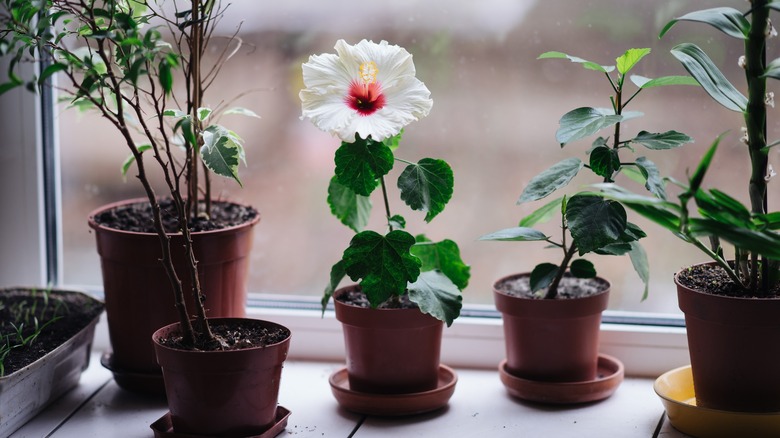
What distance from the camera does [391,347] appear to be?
4.34 feet

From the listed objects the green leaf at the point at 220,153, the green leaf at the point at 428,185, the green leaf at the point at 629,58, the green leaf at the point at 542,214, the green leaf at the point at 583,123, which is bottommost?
the green leaf at the point at 542,214

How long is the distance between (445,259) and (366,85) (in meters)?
0.32

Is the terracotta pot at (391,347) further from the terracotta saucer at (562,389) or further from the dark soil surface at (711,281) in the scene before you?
the dark soil surface at (711,281)

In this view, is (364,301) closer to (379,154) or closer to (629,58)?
(379,154)

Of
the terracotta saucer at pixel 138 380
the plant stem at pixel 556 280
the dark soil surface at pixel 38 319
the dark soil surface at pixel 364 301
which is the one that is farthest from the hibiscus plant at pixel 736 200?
the dark soil surface at pixel 38 319

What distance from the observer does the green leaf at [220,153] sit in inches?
46.6

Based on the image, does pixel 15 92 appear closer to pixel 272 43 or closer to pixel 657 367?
pixel 272 43

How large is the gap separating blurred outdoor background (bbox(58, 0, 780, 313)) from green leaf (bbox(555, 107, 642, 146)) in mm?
324

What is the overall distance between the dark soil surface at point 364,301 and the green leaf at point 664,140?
1.39 ft

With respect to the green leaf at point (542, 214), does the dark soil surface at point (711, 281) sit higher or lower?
lower

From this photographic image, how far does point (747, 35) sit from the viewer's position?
1123mm

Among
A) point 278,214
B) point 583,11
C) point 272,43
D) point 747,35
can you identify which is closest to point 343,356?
point 278,214

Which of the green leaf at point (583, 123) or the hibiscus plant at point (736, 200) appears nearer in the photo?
the hibiscus plant at point (736, 200)

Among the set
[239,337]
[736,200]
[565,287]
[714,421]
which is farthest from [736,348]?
[239,337]
